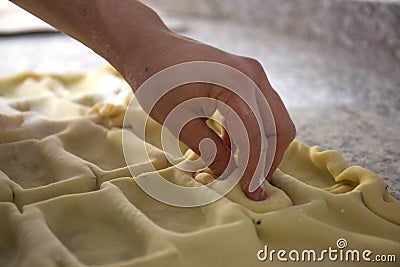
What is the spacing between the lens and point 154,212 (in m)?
0.75

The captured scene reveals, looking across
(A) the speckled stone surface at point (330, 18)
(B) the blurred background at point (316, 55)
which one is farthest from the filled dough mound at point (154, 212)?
(A) the speckled stone surface at point (330, 18)

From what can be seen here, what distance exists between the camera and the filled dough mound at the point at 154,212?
2.13 ft

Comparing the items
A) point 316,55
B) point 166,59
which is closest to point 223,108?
point 166,59

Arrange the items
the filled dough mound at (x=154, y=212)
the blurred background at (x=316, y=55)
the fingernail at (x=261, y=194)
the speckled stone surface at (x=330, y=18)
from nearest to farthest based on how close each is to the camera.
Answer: the filled dough mound at (x=154, y=212), the fingernail at (x=261, y=194), the blurred background at (x=316, y=55), the speckled stone surface at (x=330, y=18)

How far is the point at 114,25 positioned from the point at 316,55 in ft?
3.15

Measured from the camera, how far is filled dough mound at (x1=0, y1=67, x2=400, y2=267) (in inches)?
25.6

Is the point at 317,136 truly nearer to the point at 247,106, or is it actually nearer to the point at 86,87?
the point at 247,106

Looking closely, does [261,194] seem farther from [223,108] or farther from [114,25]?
[114,25]

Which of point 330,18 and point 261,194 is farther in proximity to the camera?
point 330,18

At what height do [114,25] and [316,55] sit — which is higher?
[114,25]

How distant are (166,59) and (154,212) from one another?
0.66 ft

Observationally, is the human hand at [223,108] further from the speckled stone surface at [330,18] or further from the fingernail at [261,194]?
the speckled stone surface at [330,18]

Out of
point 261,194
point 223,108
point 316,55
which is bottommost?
point 316,55

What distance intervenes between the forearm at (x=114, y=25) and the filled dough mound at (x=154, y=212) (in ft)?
0.56
